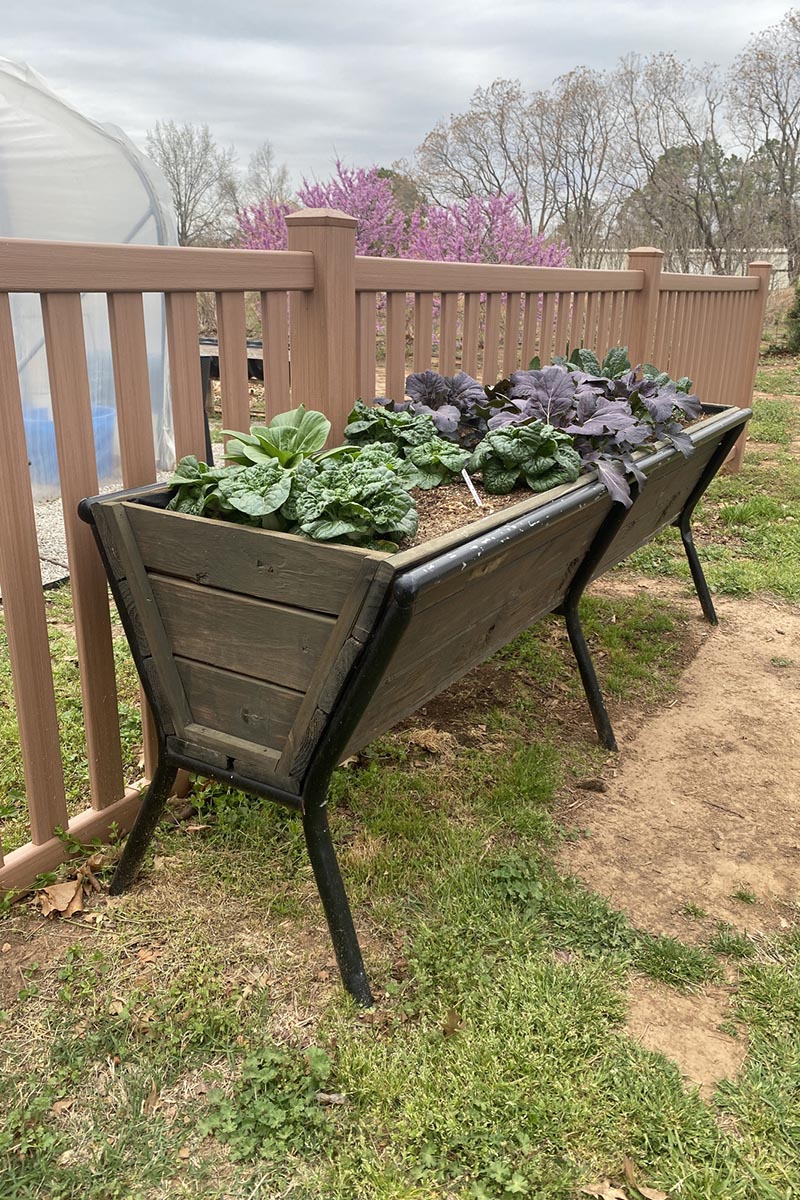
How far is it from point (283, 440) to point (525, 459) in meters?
0.73

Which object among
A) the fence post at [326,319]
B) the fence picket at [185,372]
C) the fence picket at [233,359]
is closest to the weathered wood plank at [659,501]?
the fence post at [326,319]

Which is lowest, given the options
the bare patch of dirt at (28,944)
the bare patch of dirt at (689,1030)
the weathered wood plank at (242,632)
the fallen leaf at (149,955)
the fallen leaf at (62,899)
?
the bare patch of dirt at (689,1030)

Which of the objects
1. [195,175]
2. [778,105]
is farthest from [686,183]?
[195,175]

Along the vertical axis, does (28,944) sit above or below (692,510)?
below

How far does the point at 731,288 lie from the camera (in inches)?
253

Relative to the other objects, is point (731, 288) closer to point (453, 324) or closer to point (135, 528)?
point (453, 324)

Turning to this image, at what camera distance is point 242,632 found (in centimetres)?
180

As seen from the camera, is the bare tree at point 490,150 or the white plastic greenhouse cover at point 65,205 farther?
the bare tree at point 490,150

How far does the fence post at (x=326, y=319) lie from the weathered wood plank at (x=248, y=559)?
34.9 inches

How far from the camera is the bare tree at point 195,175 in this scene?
21.0 meters

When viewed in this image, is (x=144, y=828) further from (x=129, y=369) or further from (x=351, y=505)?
(x=129, y=369)

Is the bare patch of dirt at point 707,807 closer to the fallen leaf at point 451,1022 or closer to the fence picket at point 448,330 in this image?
the fallen leaf at point 451,1022

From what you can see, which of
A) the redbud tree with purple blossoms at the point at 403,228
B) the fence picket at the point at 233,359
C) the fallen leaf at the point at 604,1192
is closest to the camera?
the fallen leaf at the point at 604,1192

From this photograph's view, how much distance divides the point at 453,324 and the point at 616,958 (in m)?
2.22
